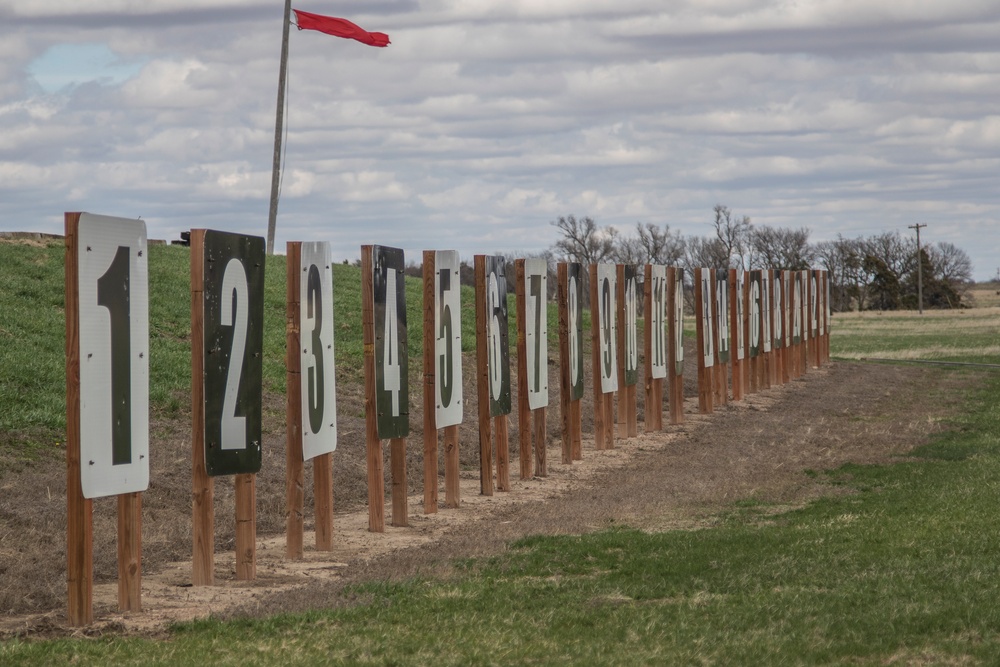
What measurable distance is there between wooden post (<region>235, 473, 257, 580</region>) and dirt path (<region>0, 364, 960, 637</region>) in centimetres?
12

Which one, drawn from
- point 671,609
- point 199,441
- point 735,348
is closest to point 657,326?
point 735,348

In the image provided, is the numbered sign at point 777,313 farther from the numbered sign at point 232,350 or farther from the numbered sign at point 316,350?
the numbered sign at point 232,350

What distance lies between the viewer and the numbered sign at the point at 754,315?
27453 mm

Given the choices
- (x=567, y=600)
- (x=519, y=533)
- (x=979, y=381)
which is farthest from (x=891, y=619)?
(x=979, y=381)

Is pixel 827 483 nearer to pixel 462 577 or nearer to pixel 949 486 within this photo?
pixel 949 486

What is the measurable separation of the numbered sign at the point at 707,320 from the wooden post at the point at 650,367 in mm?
3219

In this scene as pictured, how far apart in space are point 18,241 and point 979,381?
2246 cm

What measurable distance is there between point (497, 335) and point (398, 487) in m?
2.92

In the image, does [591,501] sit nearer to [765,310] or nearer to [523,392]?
[523,392]

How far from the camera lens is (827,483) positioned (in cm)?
1356

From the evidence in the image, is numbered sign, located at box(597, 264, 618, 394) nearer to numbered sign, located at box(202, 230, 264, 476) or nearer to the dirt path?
the dirt path

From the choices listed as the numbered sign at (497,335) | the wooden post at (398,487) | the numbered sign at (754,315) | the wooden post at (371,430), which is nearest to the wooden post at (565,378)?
the numbered sign at (497,335)

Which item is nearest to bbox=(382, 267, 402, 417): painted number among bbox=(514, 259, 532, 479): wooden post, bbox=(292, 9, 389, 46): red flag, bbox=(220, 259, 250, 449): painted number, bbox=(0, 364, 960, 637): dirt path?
bbox=(0, 364, 960, 637): dirt path

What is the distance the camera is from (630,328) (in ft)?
61.4
